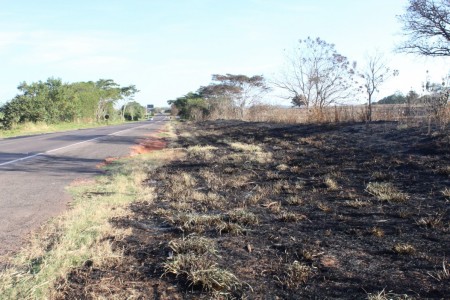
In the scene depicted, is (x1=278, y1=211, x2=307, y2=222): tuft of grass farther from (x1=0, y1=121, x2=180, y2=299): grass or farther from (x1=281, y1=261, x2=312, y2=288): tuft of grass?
(x1=0, y1=121, x2=180, y2=299): grass

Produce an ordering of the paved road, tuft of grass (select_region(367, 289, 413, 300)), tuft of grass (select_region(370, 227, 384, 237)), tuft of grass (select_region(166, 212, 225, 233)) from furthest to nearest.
A: 1. the paved road
2. tuft of grass (select_region(166, 212, 225, 233))
3. tuft of grass (select_region(370, 227, 384, 237))
4. tuft of grass (select_region(367, 289, 413, 300))

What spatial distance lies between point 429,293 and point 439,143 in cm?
744

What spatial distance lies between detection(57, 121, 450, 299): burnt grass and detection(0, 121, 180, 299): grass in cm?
13

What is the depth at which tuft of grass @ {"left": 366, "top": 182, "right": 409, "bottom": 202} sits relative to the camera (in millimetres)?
5377

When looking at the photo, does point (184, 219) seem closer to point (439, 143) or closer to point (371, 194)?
point (371, 194)

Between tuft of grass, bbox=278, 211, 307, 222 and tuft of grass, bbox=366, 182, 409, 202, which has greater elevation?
tuft of grass, bbox=366, 182, 409, 202

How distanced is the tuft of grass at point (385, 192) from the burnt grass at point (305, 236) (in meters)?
0.07

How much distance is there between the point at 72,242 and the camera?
12.5 feet

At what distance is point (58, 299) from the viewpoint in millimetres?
2771

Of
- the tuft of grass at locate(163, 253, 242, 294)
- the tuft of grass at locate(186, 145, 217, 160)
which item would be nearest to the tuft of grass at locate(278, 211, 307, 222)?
the tuft of grass at locate(163, 253, 242, 294)

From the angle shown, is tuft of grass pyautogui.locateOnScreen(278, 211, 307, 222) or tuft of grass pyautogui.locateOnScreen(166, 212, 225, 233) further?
tuft of grass pyautogui.locateOnScreen(278, 211, 307, 222)

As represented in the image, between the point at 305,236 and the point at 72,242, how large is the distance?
237 cm

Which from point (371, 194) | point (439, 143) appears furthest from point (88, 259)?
point (439, 143)

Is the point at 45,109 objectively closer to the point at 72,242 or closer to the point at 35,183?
the point at 35,183
